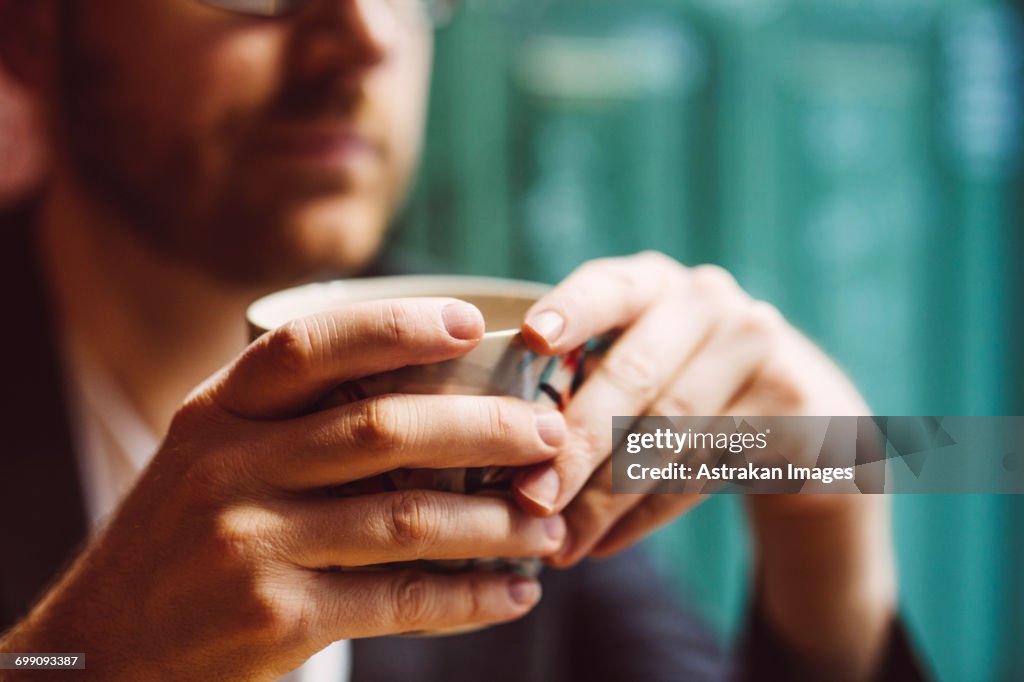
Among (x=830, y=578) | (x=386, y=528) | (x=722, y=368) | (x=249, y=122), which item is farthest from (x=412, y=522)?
(x=249, y=122)

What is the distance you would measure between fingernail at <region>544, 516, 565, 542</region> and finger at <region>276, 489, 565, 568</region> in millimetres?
38

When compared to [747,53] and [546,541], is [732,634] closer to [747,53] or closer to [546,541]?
[747,53]

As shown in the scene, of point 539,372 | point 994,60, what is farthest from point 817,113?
point 539,372

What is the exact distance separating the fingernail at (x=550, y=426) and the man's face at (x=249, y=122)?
540 millimetres

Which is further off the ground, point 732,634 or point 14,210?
point 14,210

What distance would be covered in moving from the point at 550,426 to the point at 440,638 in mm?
631

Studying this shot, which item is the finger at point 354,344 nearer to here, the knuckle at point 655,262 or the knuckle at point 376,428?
the knuckle at point 376,428

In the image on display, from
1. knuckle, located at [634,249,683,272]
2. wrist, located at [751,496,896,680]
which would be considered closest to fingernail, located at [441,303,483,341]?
knuckle, located at [634,249,683,272]

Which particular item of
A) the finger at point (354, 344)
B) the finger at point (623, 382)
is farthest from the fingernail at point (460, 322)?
the finger at point (623, 382)

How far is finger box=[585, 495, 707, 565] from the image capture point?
1.82 ft

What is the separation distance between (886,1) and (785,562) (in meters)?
1.60

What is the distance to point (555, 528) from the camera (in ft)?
1.55

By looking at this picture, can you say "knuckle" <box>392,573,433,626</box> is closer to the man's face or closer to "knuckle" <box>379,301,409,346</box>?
"knuckle" <box>379,301,409,346</box>

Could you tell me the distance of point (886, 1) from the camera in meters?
1.85
